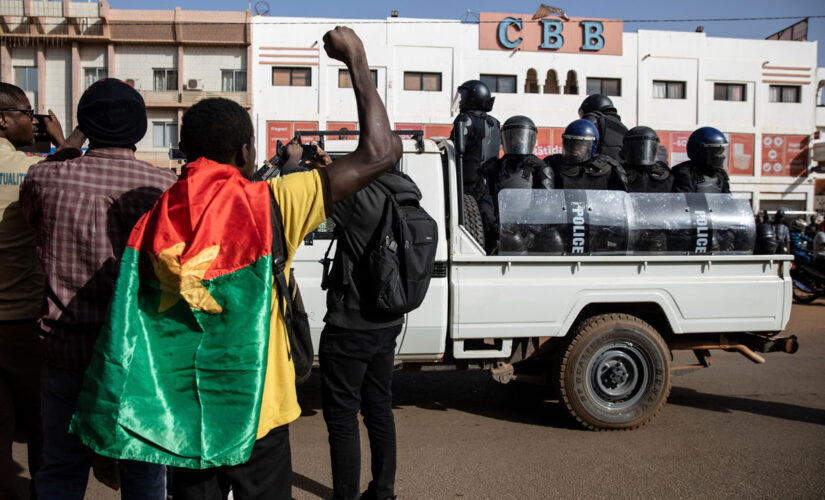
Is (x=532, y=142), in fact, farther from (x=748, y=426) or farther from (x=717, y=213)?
(x=748, y=426)

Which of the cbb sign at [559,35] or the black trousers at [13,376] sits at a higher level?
the cbb sign at [559,35]

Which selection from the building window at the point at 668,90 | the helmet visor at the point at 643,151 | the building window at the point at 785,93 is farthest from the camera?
the building window at the point at 785,93

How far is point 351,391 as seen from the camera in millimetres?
2875

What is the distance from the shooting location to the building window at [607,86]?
27.8m

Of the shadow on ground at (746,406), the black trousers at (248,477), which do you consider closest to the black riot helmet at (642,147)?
the shadow on ground at (746,406)

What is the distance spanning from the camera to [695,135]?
18.2 ft

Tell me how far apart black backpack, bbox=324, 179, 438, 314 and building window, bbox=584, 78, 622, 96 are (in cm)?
2710

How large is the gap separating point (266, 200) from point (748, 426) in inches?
179

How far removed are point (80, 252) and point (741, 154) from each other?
104 ft

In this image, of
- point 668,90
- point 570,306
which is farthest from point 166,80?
point 570,306

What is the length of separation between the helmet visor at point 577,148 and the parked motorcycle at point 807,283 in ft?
30.0

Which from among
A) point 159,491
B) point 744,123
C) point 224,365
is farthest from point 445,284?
point 744,123

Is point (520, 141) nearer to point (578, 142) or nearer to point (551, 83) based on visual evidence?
point (578, 142)

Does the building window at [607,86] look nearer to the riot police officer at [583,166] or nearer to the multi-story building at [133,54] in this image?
the multi-story building at [133,54]
